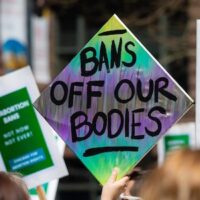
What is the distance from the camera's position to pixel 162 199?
2.67 metres

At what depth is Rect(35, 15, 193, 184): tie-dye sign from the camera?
157 inches

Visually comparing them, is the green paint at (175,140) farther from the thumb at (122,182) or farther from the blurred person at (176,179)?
the blurred person at (176,179)

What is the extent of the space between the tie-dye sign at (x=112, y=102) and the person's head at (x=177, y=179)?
117cm

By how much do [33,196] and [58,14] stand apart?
22.7 feet

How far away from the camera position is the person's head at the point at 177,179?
8.64ft

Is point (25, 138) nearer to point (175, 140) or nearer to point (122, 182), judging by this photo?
point (122, 182)

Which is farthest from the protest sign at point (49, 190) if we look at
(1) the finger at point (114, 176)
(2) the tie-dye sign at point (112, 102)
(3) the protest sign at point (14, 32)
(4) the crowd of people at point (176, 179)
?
(3) the protest sign at point (14, 32)

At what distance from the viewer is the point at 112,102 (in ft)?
13.5

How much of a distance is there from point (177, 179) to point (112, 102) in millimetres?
1463

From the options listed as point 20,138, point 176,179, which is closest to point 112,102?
point 20,138

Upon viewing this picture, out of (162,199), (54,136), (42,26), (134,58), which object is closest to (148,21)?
(42,26)

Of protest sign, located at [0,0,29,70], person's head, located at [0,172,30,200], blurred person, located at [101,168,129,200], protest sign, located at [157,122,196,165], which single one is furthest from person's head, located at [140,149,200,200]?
protest sign, located at [0,0,29,70]

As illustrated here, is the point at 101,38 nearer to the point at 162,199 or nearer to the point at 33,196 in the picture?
the point at 33,196

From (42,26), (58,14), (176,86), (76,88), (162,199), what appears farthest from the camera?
(58,14)
